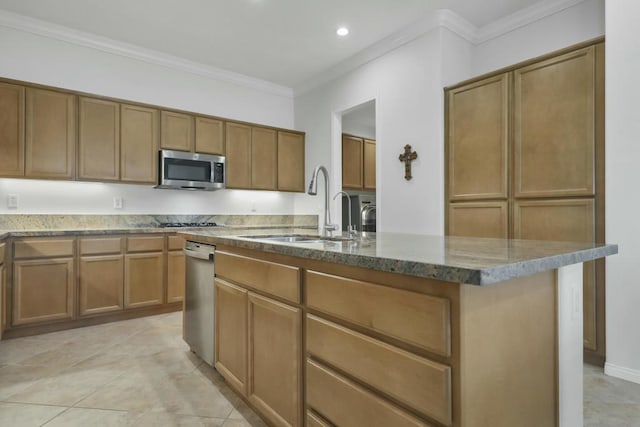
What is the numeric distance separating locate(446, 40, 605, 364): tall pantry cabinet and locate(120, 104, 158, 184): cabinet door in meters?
3.19

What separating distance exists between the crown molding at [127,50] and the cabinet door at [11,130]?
0.76 metres

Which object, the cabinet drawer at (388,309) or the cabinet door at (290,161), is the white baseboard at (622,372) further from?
the cabinet door at (290,161)

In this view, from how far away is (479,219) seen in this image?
3275mm

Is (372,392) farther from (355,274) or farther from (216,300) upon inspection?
(216,300)

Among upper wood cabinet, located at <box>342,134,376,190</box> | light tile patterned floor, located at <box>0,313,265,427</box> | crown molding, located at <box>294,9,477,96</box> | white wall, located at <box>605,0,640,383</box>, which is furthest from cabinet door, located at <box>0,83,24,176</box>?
white wall, located at <box>605,0,640,383</box>

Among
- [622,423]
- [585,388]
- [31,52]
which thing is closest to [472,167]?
[585,388]

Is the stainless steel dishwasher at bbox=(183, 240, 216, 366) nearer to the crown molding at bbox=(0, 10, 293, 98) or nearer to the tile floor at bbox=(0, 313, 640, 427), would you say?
the tile floor at bbox=(0, 313, 640, 427)

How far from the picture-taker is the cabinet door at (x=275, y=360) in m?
1.45

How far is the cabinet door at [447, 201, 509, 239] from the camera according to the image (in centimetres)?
Result: 311

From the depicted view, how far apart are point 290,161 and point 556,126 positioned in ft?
11.1

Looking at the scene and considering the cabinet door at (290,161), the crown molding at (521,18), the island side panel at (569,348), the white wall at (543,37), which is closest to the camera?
the island side panel at (569,348)

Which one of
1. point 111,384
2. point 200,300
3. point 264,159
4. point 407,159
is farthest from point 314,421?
point 264,159

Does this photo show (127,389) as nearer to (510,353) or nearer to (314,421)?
(314,421)

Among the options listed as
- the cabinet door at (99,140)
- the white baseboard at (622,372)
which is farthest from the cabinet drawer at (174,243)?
the white baseboard at (622,372)
